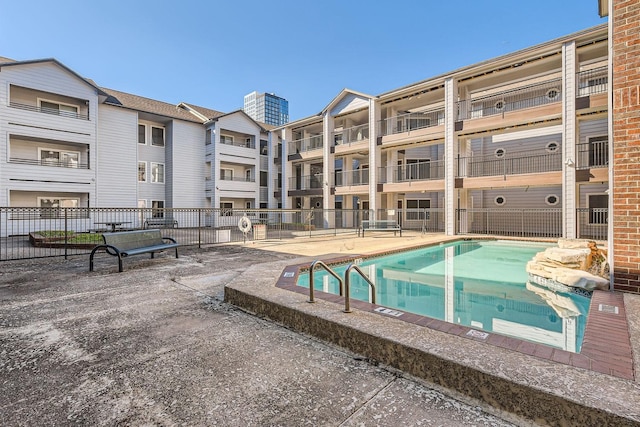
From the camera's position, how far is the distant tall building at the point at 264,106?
16850 cm

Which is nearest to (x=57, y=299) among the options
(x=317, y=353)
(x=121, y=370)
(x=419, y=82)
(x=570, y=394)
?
(x=121, y=370)

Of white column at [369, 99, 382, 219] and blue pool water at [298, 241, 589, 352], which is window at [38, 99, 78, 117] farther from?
blue pool water at [298, 241, 589, 352]

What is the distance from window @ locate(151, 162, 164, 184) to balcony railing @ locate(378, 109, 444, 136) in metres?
17.4

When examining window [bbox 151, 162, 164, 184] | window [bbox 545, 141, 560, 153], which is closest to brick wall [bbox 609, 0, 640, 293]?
window [bbox 545, 141, 560, 153]

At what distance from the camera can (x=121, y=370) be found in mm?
2701

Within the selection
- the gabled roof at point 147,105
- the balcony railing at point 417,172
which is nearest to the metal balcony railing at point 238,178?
the gabled roof at point 147,105

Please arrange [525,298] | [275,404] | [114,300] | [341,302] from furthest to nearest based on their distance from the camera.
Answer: [525,298] → [114,300] → [341,302] → [275,404]

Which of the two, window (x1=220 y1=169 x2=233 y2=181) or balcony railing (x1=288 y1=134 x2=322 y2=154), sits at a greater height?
balcony railing (x1=288 y1=134 x2=322 y2=154)

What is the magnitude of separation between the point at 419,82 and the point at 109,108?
68.0ft

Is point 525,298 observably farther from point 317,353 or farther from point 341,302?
point 317,353

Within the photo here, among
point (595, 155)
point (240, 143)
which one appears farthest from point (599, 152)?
point (240, 143)

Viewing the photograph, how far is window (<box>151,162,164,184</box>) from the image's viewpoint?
940 inches

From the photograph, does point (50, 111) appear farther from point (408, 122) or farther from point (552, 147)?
point (552, 147)

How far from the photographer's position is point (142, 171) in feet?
76.4
